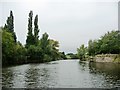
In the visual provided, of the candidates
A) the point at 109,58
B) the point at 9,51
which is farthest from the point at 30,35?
the point at 109,58

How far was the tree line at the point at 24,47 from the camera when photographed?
53.3 metres

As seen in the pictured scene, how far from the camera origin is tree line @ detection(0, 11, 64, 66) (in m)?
53.3

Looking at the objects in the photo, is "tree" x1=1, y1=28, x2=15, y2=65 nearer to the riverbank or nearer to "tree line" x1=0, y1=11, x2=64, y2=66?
"tree line" x1=0, y1=11, x2=64, y2=66

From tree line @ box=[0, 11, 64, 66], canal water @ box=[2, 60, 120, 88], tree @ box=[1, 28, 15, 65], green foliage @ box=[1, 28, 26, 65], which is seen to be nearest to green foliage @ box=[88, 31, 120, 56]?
tree line @ box=[0, 11, 64, 66]

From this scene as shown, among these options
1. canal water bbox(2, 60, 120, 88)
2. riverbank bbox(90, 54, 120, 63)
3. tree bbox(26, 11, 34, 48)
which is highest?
tree bbox(26, 11, 34, 48)

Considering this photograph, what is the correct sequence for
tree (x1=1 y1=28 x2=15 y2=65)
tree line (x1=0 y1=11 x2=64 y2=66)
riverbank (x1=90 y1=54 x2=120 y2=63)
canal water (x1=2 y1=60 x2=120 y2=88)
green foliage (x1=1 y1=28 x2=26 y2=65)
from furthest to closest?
riverbank (x1=90 y1=54 x2=120 y2=63), tree line (x1=0 y1=11 x2=64 y2=66), green foliage (x1=1 y1=28 x2=26 y2=65), tree (x1=1 y1=28 x2=15 y2=65), canal water (x1=2 y1=60 x2=120 y2=88)

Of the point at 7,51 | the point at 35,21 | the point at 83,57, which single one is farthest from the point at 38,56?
the point at 83,57

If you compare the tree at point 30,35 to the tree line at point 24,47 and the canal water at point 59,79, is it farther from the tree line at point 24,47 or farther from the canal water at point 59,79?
the canal water at point 59,79

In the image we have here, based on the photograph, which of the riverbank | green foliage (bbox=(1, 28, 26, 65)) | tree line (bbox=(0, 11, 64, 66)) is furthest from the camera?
the riverbank

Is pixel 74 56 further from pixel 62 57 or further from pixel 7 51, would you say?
pixel 7 51

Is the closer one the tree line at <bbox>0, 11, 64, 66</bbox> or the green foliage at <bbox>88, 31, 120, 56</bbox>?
the tree line at <bbox>0, 11, 64, 66</bbox>

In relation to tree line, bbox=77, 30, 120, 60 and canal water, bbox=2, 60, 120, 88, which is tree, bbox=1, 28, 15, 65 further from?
tree line, bbox=77, 30, 120, 60

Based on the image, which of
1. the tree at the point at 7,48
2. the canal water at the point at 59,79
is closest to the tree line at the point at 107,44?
the tree at the point at 7,48

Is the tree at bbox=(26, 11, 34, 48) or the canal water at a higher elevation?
the tree at bbox=(26, 11, 34, 48)
